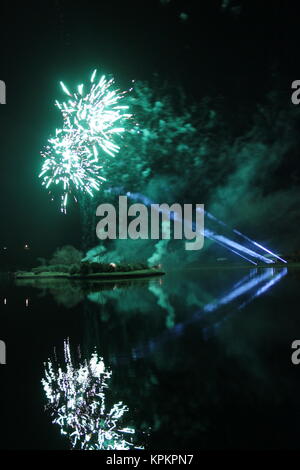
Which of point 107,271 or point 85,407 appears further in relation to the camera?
point 107,271

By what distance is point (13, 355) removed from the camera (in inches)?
267

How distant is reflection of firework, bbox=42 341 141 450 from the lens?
3793 millimetres

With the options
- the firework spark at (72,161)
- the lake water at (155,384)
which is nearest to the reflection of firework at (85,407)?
the lake water at (155,384)

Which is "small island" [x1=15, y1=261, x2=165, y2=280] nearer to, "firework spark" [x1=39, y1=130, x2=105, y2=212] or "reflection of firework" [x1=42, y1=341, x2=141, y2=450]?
"firework spark" [x1=39, y1=130, x2=105, y2=212]

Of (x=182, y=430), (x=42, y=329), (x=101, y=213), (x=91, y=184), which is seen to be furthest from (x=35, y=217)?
(x=182, y=430)

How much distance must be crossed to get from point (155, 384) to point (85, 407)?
89cm

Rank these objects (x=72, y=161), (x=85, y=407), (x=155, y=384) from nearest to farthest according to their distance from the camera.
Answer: (x=85, y=407) < (x=155, y=384) < (x=72, y=161)

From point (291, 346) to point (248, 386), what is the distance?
2.04 meters

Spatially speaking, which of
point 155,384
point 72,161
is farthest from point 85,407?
point 72,161

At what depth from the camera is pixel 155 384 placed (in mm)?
4875

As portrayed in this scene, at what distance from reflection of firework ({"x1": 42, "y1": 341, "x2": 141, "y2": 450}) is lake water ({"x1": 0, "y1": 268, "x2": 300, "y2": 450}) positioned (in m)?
0.01

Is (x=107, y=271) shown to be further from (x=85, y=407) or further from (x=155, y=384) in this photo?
(x=85, y=407)

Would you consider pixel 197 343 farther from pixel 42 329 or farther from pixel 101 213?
pixel 101 213
